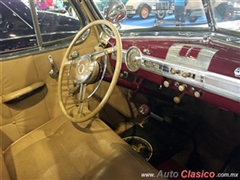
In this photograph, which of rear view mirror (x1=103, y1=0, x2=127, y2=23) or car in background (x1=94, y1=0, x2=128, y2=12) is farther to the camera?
car in background (x1=94, y1=0, x2=128, y2=12)

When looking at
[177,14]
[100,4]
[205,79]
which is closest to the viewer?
[205,79]

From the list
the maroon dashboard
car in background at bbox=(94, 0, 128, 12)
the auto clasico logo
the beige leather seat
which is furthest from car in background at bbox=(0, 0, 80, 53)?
the auto clasico logo

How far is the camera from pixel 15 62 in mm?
1522

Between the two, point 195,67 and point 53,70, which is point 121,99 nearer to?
point 53,70

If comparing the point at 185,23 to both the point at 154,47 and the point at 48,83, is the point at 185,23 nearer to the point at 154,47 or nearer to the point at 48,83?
the point at 154,47

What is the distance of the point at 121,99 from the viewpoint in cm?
215

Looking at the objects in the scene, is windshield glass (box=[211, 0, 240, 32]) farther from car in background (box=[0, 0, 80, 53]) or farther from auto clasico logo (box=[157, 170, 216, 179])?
car in background (box=[0, 0, 80, 53])

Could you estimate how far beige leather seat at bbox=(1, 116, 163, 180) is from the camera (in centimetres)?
118

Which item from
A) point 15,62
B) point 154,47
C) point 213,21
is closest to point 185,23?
point 213,21

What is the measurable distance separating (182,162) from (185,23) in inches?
43.9

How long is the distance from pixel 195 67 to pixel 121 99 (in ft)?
3.55

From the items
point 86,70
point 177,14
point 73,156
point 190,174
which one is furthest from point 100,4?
point 190,174

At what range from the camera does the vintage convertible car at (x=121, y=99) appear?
1190mm

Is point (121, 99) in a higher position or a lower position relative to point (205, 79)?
lower
